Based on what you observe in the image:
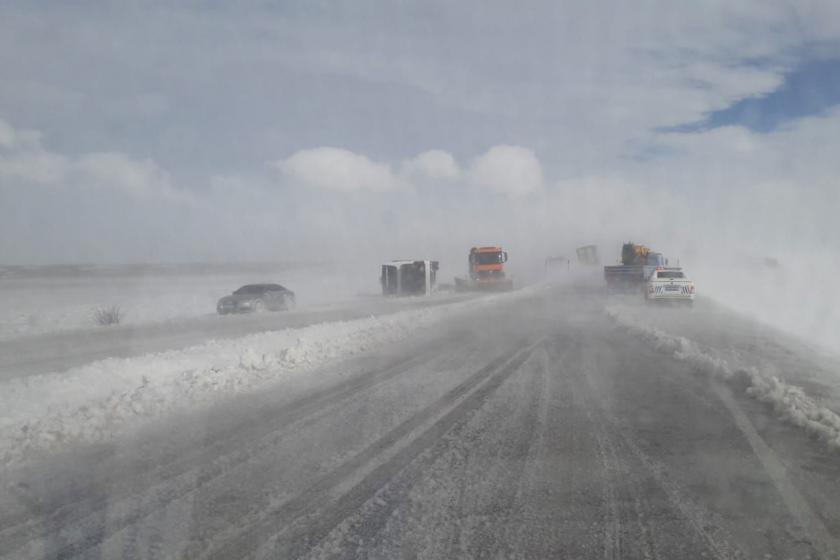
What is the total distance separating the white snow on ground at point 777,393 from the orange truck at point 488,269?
35.1 m

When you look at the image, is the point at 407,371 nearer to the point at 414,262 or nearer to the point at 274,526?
the point at 274,526

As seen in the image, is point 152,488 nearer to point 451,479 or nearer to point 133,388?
point 451,479

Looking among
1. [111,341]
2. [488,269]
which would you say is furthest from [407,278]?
[111,341]

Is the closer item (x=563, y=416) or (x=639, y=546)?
(x=639, y=546)

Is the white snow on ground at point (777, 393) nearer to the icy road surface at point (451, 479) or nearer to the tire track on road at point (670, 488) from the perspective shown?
the icy road surface at point (451, 479)

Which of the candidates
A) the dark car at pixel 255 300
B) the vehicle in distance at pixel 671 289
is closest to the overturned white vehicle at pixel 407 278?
the dark car at pixel 255 300

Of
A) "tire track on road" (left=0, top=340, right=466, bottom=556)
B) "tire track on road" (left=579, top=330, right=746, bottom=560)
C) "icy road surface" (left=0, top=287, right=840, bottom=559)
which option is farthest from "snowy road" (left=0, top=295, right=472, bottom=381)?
"tire track on road" (left=579, top=330, right=746, bottom=560)

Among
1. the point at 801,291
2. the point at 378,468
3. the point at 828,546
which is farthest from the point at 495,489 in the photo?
the point at 801,291

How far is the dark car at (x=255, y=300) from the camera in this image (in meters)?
30.2

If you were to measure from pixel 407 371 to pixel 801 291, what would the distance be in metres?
54.7

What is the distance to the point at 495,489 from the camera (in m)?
5.26

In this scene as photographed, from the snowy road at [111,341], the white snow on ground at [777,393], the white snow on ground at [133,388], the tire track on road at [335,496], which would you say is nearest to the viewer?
the tire track on road at [335,496]

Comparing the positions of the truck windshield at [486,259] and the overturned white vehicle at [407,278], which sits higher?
the truck windshield at [486,259]

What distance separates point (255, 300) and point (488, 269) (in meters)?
24.2
